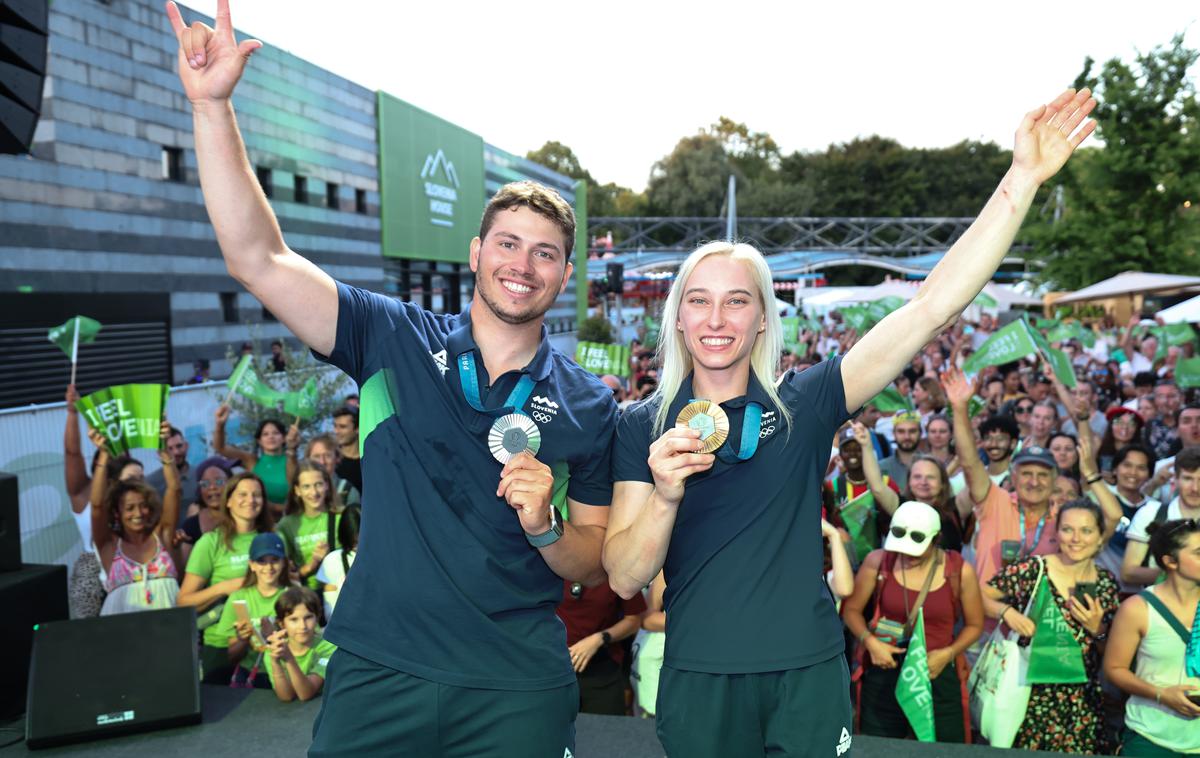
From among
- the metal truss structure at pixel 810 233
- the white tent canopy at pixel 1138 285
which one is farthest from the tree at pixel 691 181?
the white tent canopy at pixel 1138 285

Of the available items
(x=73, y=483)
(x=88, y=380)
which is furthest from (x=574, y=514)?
(x=88, y=380)

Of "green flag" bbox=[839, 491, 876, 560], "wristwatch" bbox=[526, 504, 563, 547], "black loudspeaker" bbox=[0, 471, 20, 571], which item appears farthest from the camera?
"green flag" bbox=[839, 491, 876, 560]

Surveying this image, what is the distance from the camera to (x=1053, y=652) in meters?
4.00

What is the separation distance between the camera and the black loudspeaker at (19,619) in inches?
144

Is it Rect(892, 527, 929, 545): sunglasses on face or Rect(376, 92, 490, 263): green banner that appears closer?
Rect(892, 527, 929, 545): sunglasses on face

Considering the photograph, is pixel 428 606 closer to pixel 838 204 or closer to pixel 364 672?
pixel 364 672

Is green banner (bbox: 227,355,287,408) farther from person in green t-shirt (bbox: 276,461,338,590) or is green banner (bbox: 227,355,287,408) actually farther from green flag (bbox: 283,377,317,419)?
person in green t-shirt (bbox: 276,461,338,590)

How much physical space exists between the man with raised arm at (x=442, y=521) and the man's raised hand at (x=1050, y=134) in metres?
1.35

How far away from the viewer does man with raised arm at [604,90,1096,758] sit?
2186 mm

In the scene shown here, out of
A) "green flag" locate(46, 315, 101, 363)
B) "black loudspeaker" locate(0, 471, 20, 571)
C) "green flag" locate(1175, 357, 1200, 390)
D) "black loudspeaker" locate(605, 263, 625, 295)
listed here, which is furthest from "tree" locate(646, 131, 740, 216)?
"black loudspeaker" locate(0, 471, 20, 571)

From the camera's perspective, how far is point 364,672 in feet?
7.28

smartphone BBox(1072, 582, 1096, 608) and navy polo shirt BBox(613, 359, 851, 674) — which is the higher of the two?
navy polo shirt BBox(613, 359, 851, 674)

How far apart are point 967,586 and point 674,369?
264cm

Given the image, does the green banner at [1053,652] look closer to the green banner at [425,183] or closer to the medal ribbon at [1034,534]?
the medal ribbon at [1034,534]
